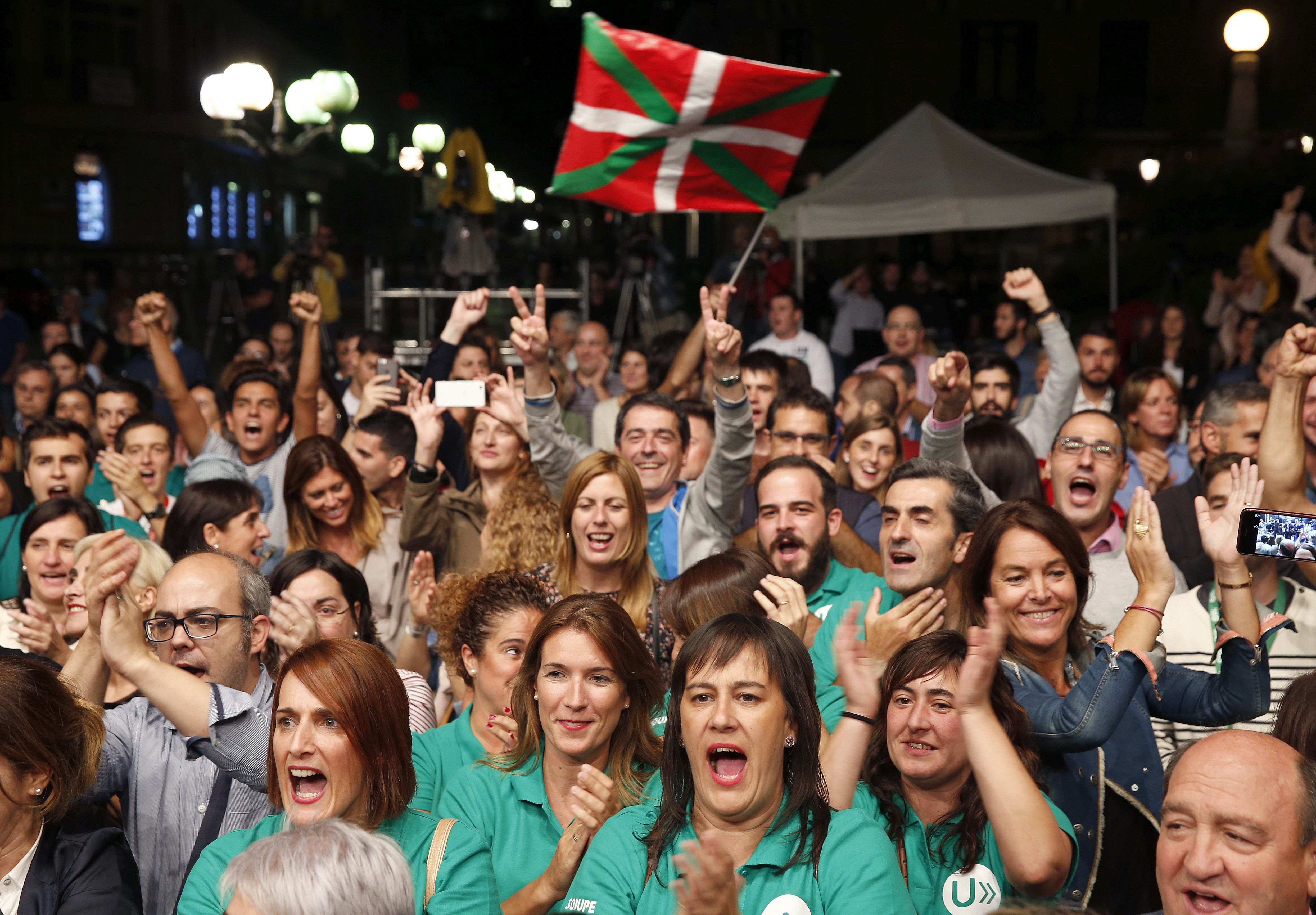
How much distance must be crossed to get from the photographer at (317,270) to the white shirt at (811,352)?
17.0ft

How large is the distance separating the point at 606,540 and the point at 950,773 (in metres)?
1.85

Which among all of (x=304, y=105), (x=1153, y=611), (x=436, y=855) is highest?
(x=304, y=105)

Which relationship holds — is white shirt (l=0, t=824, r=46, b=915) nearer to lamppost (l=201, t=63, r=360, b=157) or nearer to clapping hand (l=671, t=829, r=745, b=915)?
clapping hand (l=671, t=829, r=745, b=915)

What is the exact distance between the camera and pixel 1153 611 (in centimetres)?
352

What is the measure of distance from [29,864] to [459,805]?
100 centimetres

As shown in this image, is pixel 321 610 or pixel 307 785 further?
pixel 321 610

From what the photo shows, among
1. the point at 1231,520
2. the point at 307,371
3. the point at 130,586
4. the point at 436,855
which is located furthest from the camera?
the point at 307,371

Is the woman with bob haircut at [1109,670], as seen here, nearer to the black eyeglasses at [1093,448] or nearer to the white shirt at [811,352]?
the black eyeglasses at [1093,448]

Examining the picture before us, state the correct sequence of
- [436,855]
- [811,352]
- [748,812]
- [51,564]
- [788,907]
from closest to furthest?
[788,907] → [748,812] → [436,855] → [51,564] → [811,352]

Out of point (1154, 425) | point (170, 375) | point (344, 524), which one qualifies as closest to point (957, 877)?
point (344, 524)

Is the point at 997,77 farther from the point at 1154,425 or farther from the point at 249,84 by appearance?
the point at 1154,425

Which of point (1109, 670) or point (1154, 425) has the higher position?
point (1154, 425)

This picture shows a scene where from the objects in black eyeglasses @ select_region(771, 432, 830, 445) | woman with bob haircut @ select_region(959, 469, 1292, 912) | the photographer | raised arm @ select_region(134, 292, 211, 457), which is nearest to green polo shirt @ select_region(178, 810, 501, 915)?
woman with bob haircut @ select_region(959, 469, 1292, 912)

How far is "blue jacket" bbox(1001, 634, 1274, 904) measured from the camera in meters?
3.23
